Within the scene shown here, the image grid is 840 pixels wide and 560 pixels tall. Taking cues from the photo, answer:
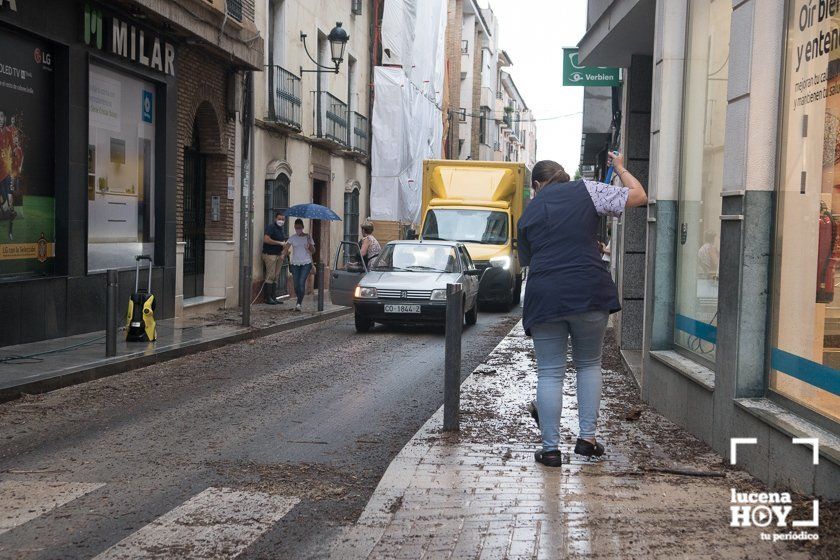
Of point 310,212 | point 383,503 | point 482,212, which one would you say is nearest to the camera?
point 383,503

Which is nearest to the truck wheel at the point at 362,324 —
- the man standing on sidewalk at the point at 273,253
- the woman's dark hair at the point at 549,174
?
the man standing on sidewalk at the point at 273,253

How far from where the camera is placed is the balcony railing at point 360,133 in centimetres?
2975

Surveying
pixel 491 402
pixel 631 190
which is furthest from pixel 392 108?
pixel 631 190

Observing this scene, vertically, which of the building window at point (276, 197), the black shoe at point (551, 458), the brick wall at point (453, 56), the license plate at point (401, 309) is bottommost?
the black shoe at point (551, 458)

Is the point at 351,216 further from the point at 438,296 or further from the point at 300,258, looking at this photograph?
the point at 438,296

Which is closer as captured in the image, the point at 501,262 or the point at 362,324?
the point at 362,324

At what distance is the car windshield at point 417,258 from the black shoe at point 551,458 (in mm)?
10997

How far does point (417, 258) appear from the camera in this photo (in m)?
17.2

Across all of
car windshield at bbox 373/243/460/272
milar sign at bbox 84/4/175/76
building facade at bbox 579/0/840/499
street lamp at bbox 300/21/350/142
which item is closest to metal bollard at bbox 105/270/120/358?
milar sign at bbox 84/4/175/76

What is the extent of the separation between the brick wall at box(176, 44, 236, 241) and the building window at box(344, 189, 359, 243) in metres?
10.0

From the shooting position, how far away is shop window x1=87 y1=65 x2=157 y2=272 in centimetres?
1432

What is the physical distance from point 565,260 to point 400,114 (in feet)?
85.6

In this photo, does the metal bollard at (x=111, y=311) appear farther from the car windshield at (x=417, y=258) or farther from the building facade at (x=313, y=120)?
the building facade at (x=313, y=120)

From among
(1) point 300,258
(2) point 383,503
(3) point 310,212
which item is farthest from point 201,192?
(2) point 383,503
